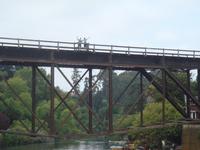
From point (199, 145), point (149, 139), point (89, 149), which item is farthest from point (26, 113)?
point (199, 145)

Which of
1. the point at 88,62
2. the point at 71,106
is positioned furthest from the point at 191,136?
the point at 71,106

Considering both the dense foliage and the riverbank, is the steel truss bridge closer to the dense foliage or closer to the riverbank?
the dense foliage

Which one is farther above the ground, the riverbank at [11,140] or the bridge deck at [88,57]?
the bridge deck at [88,57]

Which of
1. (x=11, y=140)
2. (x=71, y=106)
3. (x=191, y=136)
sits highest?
(x=71, y=106)

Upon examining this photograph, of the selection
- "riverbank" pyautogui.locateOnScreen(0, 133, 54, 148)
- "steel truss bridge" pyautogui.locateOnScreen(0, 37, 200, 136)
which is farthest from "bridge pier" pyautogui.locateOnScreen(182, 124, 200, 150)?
"riverbank" pyautogui.locateOnScreen(0, 133, 54, 148)

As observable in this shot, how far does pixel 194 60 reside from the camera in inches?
1929

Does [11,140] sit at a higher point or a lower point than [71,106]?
lower

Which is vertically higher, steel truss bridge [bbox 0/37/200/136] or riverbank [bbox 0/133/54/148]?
steel truss bridge [bbox 0/37/200/136]

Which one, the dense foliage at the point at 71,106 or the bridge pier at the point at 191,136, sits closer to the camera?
the bridge pier at the point at 191,136

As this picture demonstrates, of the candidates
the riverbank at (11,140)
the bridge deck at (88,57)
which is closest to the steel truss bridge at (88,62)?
the bridge deck at (88,57)

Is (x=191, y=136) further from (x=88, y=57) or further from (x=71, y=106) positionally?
(x=71, y=106)

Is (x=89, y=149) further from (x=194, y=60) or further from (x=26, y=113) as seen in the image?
(x=194, y=60)

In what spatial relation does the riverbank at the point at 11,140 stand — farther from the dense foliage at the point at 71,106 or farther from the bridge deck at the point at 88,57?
the bridge deck at the point at 88,57

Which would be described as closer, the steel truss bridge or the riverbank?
the steel truss bridge
